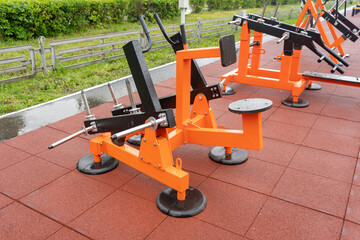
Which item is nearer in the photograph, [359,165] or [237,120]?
[359,165]

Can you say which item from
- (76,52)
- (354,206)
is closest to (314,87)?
(354,206)

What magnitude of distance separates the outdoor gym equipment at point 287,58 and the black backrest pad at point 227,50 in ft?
5.66

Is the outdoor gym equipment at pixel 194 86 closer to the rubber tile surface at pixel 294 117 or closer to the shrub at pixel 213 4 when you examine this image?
the rubber tile surface at pixel 294 117

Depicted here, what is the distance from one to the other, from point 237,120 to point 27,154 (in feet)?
8.24

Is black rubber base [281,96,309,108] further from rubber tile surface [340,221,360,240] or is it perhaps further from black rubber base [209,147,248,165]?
rubber tile surface [340,221,360,240]

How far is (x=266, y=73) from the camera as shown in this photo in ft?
18.2

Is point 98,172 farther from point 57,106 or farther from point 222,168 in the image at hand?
point 57,106

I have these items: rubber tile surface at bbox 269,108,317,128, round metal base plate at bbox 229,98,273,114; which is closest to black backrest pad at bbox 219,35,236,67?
round metal base plate at bbox 229,98,273,114

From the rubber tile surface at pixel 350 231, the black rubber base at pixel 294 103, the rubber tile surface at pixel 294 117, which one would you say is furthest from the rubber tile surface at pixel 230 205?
the black rubber base at pixel 294 103

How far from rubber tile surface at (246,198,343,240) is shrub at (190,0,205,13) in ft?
51.4

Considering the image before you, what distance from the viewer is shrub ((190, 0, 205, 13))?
16734mm

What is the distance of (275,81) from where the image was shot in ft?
16.3

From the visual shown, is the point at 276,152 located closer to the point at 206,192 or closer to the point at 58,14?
the point at 206,192

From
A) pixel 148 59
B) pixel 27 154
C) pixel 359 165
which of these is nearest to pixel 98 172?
pixel 27 154
